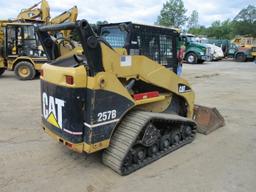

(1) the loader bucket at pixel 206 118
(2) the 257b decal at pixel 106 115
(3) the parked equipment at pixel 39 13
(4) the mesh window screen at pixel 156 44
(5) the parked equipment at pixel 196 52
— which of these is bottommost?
(1) the loader bucket at pixel 206 118

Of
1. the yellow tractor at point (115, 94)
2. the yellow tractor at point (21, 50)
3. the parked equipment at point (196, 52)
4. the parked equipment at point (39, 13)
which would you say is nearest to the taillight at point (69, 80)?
the yellow tractor at point (115, 94)

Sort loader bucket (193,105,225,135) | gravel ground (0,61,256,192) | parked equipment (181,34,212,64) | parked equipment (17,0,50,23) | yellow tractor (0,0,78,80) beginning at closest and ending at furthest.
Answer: gravel ground (0,61,256,192)
loader bucket (193,105,225,135)
yellow tractor (0,0,78,80)
parked equipment (17,0,50,23)
parked equipment (181,34,212,64)

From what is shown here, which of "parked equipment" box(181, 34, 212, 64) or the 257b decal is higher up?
"parked equipment" box(181, 34, 212, 64)

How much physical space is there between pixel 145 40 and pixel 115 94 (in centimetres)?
133

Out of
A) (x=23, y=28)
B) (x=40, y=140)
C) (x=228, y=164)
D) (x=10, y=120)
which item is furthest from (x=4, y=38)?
(x=228, y=164)

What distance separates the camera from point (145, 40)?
4637 mm

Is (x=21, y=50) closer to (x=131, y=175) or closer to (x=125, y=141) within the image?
(x=125, y=141)

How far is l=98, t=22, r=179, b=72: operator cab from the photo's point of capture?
4.44 metres

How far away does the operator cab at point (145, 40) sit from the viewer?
175 inches

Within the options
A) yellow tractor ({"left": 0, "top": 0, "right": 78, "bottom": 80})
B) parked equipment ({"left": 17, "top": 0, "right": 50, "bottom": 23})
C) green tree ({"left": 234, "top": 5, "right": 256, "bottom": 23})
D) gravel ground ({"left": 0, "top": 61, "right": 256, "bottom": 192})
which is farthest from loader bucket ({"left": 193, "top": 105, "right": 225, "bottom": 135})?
green tree ({"left": 234, "top": 5, "right": 256, "bottom": 23})

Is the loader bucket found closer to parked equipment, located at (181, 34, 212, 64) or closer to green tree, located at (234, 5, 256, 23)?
parked equipment, located at (181, 34, 212, 64)

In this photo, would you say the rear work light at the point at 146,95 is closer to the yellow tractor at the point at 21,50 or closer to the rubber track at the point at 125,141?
the rubber track at the point at 125,141

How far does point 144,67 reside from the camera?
4.22 meters

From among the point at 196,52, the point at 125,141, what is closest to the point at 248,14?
the point at 196,52
